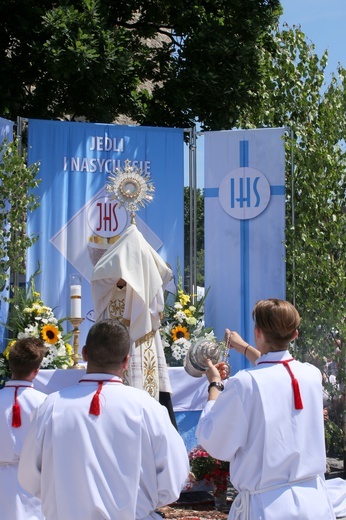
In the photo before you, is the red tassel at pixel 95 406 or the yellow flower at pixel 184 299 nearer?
the red tassel at pixel 95 406

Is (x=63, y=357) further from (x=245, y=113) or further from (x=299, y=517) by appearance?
(x=245, y=113)

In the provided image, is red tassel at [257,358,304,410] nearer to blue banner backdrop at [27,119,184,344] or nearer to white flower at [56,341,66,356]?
white flower at [56,341,66,356]

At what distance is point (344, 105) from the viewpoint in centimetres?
963

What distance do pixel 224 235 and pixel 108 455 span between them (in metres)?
6.84

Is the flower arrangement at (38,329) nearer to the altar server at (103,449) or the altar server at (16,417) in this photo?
the altar server at (16,417)

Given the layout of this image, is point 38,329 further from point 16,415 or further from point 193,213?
point 16,415

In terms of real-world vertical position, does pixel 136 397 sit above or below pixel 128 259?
below

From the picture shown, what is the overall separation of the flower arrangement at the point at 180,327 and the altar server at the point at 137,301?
1042mm

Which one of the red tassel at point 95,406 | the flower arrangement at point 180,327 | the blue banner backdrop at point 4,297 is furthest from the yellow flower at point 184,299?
the red tassel at point 95,406

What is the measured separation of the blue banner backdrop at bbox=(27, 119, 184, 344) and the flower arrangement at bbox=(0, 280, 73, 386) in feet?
2.46

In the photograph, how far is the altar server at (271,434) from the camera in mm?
3572

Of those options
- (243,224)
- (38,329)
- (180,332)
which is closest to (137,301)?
(38,329)

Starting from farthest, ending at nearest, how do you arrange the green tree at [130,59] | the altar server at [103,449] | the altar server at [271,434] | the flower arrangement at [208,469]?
the green tree at [130,59], the flower arrangement at [208,469], the altar server at [271,434], the altar server at [103,449]

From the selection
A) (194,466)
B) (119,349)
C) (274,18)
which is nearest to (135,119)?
(274,18)
